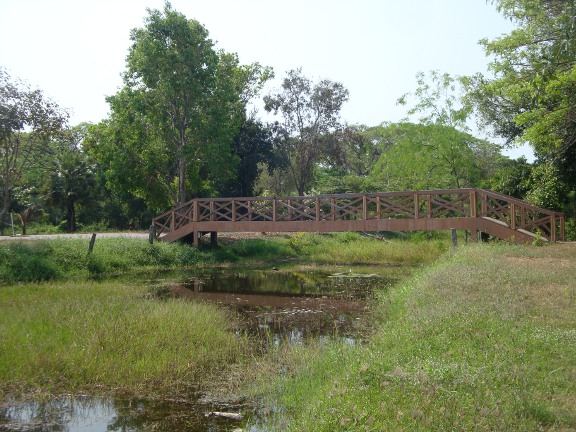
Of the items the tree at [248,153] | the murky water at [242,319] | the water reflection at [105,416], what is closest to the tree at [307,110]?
the tree at [248,153]

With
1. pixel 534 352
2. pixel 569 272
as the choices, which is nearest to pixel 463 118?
pixel 569 272

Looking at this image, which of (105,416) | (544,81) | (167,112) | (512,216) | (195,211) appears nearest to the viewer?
(105,416)

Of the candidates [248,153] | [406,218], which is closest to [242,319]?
[406,218]

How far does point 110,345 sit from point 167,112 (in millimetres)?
19580

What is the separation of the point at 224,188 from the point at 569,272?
2556cm

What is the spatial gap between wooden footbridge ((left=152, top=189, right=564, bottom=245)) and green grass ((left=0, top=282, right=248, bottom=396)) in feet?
37.4

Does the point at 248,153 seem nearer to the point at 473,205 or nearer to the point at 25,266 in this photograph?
the point at 473,205

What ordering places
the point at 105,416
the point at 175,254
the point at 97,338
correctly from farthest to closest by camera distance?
the point at 175,254 < the point at 97,338 < the point at 105,416

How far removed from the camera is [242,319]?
11.8 meters

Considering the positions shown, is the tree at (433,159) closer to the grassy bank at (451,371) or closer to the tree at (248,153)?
the tree at (248,153)

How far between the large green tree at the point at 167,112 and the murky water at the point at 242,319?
25.0 ft

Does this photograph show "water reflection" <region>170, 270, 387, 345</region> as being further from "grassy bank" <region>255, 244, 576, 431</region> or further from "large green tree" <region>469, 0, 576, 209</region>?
"large green tree" <region>469, 0, 576, 209</region>

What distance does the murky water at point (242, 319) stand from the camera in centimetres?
603

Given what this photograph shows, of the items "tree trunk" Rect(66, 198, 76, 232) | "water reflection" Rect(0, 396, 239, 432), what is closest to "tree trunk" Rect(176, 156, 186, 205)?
"tree trunk" Rect(66, 198, 76, 232)
